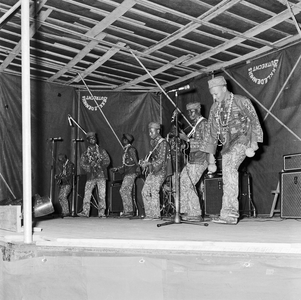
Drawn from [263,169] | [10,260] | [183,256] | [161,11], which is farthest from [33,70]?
[183,256]

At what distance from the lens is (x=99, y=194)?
10.8 metres

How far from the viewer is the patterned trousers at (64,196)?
11445 millimetres

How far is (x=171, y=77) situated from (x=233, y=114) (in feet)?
17.8

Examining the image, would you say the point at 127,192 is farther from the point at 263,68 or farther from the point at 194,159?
→ the point at 263,68

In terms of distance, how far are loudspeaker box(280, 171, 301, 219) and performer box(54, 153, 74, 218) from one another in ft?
19.8

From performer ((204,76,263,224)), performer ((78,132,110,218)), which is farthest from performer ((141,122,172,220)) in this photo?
performer ((78,132,110,218))

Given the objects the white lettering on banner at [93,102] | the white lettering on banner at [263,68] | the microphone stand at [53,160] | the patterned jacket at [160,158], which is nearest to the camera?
the patterned jacket at [160,158]

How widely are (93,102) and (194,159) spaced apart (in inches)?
223

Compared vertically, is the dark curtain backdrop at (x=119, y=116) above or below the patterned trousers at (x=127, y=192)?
above

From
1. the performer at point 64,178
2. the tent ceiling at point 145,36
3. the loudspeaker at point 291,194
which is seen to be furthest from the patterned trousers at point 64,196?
the loudspeaker at point 291,194

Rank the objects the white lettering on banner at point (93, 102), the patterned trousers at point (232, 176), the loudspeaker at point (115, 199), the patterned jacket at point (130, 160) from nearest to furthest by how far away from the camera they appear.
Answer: the patterned trousers at point (232, 176) → the patterned jacket at point (130, 160) → the loudspeaker at point (115, 199) → the white lettering on banner at point (93, 102)

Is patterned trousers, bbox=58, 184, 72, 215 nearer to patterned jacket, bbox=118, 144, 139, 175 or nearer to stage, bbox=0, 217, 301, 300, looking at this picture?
patterned jacket, bbox=118, 144, 139, 175

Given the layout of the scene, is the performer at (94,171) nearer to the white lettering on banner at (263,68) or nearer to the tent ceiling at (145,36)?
the tent ceiling at (145,36)

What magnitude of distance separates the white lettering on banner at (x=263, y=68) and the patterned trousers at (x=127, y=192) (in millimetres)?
3615
